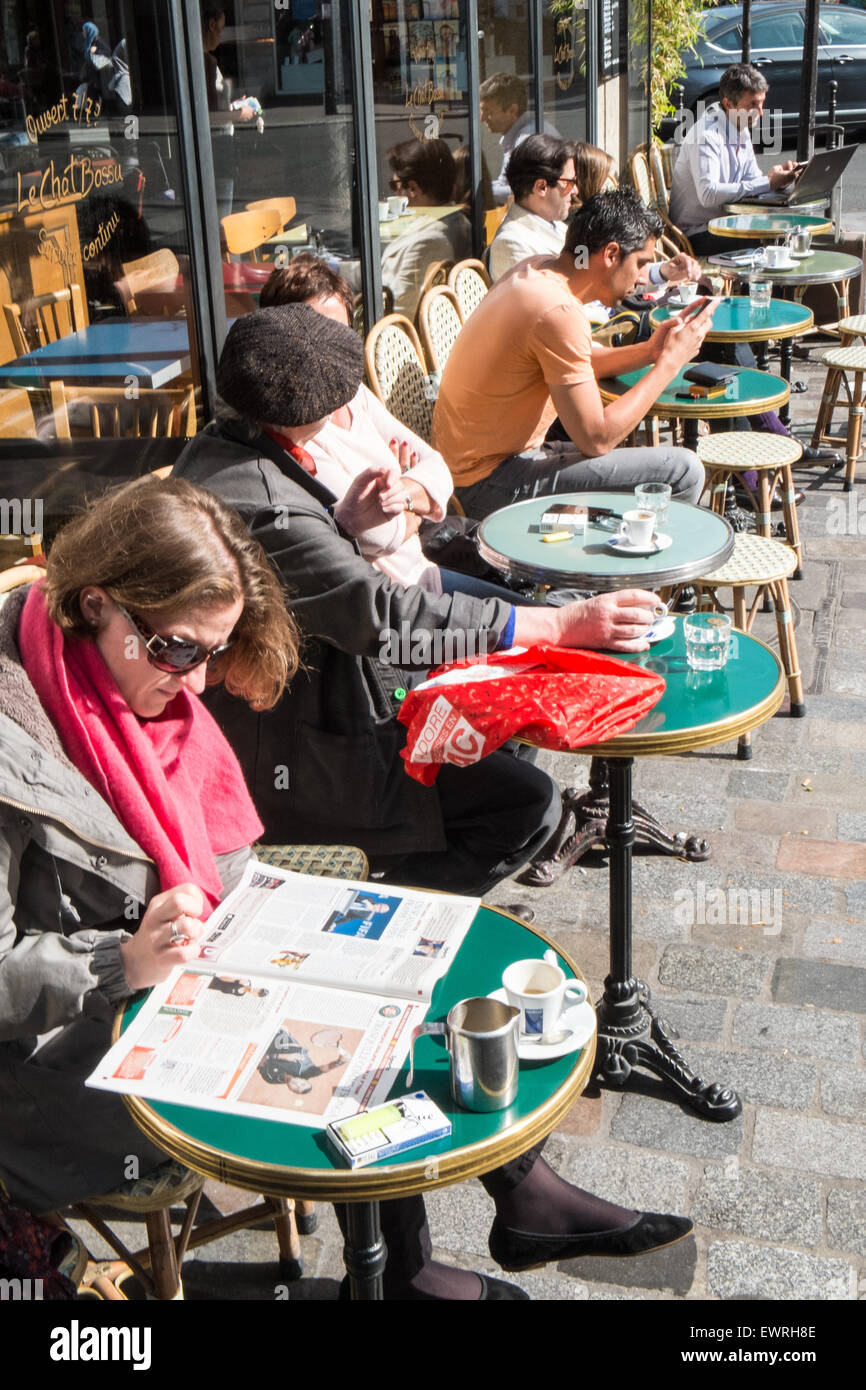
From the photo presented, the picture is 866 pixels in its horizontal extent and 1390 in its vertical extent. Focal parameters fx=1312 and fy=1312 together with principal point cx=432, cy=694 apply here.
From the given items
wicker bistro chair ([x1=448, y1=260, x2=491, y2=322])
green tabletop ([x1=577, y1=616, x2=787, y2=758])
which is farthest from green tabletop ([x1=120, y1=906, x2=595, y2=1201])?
wicker bistro chair ([x1=448, y1=260, x2=491, y2=322])

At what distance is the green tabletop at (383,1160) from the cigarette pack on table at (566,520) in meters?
1.93

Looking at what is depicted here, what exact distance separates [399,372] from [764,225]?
408 cm

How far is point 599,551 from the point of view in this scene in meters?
3.35

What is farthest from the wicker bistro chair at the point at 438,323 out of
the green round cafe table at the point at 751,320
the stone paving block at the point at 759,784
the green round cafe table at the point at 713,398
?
the stone paving block at the point at 759,784

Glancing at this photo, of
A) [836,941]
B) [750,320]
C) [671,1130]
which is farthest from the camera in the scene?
[750,320]

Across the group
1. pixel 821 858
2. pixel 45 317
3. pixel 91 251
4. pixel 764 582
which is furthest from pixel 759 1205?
pixel 91 251

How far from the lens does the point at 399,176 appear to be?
6.03 m

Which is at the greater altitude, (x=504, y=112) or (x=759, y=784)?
(x=504, y=112)

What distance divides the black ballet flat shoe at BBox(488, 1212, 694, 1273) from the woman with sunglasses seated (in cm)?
78

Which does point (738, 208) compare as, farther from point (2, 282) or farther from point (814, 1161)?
point (814, 1161)

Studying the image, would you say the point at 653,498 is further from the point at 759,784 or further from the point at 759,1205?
the point at 759,1205

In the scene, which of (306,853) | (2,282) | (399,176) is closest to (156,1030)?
(306,853)

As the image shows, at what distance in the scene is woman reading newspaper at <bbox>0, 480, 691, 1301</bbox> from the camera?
1.86 metres

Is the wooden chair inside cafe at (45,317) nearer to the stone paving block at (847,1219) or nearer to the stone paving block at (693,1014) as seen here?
the stone paving block at (693,1014)
